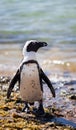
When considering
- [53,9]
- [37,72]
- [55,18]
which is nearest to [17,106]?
[37,72]

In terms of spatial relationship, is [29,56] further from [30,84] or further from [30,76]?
[30,84]

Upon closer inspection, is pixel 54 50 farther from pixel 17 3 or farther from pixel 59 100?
pixel 17 3

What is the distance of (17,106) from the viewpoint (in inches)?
238

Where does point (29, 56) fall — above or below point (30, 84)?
above

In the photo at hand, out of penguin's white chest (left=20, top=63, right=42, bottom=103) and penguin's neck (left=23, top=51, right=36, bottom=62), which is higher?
penguin's neck (left=23, top=51, right=36, bottom=62)

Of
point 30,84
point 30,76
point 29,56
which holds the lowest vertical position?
point 30,84

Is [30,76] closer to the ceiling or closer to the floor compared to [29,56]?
closer to the floor

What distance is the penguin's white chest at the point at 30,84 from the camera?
5629 millimetres

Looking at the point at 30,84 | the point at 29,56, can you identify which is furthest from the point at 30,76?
the point at 29,56

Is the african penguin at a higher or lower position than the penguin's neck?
lower

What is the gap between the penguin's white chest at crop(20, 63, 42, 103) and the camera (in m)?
5.63

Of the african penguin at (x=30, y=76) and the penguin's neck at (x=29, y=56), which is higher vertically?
the penguin's neck at (x=29, y=56)

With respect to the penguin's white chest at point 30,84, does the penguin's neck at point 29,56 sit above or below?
above

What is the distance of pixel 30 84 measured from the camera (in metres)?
5.70
